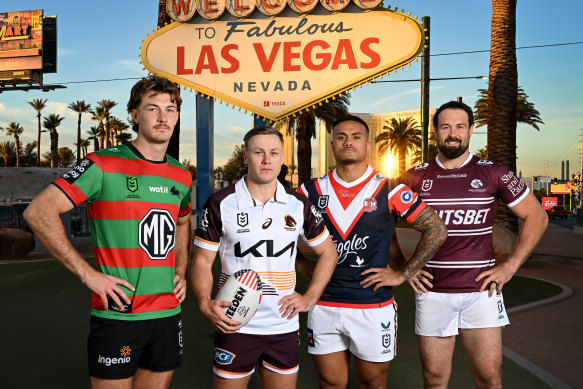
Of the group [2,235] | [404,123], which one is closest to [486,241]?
[2,235]

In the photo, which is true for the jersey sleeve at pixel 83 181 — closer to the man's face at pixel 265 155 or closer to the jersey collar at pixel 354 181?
the man's face at pixel 265 155

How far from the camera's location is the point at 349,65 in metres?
10.7

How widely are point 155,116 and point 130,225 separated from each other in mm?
709

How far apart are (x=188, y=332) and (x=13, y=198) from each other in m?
28.7

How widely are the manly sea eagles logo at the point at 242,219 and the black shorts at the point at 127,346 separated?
757 millimetres

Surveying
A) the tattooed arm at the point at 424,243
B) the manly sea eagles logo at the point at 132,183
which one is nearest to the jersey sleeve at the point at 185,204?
the manly sea eagles logo at the point at 132,183

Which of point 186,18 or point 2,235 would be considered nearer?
point 186,18

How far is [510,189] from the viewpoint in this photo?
4.11m

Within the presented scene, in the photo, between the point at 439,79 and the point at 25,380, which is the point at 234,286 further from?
the point at 439,79

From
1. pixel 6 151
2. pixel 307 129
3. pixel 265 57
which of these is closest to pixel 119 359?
pixel 265 57

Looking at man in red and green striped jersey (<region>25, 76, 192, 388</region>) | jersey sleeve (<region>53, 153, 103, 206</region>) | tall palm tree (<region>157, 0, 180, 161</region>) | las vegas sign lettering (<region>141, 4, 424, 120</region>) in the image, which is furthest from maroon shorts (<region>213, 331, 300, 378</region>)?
tall palm tree (<region>157, 0, 180, 161</region>)

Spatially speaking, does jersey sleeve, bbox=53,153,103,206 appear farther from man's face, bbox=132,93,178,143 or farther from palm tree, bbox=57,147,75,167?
palm tree, bbox=57,147,75,167

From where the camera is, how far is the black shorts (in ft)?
10.3

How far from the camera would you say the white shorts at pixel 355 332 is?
379cm
